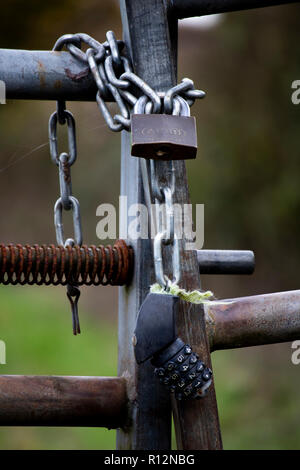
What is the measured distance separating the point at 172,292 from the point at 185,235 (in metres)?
0.08

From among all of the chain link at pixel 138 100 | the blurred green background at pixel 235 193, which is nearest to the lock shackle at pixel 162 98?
the chain link at pixel 138 100

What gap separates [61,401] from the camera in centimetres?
84

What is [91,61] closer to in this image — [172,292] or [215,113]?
[172,292]

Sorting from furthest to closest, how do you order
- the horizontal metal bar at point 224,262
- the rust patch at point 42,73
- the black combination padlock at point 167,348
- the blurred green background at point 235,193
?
1. the blurred green background at point 235,193
2. the horizontal metal bar at point 224,262
3. the rust patch at point 42,73
4. the black combination padlock at point 167,348

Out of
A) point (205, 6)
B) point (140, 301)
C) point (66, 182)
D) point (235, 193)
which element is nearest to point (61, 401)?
point (140, 301)

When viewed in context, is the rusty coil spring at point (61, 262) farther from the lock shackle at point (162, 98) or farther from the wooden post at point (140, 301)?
the lock shackle at point (162, 98)

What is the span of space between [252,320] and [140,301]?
141 millimetres

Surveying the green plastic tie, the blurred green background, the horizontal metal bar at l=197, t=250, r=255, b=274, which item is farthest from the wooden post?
the blurred green background

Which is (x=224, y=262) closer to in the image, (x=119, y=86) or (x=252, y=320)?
(x=252, y=320)

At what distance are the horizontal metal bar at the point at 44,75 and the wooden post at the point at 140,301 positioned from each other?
0.07m

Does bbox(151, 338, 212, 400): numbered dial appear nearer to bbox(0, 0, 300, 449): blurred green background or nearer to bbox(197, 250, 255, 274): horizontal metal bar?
bbox(197, 250, 255, 274): horizontal metal bar

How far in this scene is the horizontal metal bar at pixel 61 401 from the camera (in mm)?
818

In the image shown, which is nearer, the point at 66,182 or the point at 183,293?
the point at 183,293

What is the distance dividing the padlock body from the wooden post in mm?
32
